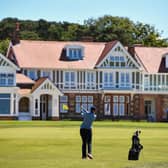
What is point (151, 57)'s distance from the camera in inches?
3226

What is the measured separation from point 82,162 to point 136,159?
2.21 metres

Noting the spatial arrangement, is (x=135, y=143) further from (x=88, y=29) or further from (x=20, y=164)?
(x=88, y=29)

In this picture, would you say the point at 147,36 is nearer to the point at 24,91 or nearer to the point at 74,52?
the point at 74,52

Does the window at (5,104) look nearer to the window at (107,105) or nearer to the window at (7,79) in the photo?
the window at (7,79)

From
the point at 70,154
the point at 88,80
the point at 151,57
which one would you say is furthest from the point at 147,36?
the point at 70,154

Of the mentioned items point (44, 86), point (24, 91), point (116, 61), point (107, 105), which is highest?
point (116, 61)

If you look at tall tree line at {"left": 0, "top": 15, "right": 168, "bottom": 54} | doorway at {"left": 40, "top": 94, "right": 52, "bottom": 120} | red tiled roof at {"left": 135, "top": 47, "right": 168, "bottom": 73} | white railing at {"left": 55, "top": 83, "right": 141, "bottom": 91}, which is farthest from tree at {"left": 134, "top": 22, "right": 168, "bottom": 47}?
doorway at {"left": 40, "top": 94, "right": 52, "bottom": 120}

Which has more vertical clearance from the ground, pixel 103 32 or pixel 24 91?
pixel 103 32

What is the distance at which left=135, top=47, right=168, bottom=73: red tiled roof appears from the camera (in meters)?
80.0

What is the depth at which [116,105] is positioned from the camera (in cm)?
7731

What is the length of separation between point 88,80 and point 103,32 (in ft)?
103

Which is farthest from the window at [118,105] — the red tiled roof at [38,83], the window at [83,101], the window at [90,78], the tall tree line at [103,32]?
the tall tree line at [103,32]

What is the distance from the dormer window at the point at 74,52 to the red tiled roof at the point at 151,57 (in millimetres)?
7793

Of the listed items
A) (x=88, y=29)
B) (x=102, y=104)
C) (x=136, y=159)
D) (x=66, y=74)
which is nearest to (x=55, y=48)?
(x=66, y=74)
